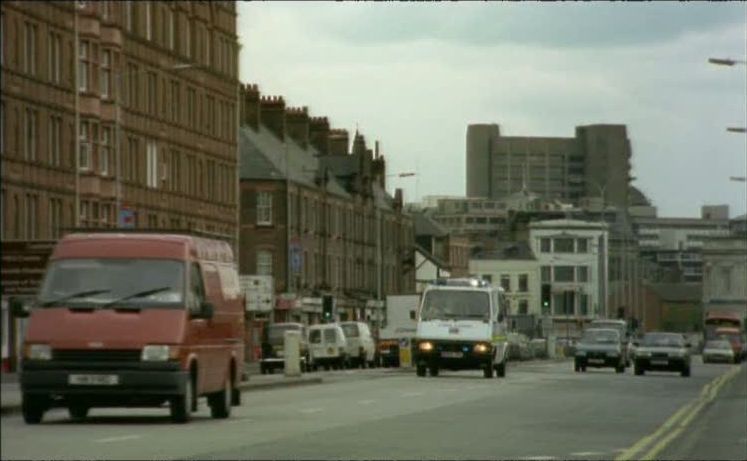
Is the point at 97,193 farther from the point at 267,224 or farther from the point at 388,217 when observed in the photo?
the point at 388,217

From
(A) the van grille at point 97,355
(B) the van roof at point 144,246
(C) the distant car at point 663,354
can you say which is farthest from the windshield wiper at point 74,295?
(C) the distant car at point 663,354

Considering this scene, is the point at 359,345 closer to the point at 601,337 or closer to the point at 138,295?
the point at 601,337

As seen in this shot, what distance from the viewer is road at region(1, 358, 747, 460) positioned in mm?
20625

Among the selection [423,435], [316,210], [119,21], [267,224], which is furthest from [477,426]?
[316,210]

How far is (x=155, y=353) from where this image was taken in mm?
23594

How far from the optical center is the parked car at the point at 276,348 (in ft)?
254

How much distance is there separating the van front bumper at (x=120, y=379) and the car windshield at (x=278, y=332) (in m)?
57.3

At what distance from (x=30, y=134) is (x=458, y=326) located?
53.6 m

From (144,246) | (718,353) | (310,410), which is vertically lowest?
(718,353)

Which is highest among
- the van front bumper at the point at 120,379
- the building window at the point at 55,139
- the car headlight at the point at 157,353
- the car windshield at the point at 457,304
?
the building window at the point at 55,139

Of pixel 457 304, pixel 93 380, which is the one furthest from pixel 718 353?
pixel 93 380

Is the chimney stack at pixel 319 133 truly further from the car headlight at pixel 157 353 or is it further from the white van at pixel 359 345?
the car headlight at pixel 157 353

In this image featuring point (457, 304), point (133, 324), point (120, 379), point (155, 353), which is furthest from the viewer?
point (457, 304)

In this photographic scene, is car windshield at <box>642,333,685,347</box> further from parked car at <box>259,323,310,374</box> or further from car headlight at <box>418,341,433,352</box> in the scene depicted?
car headlight at <box>418,341,433,352</box>
